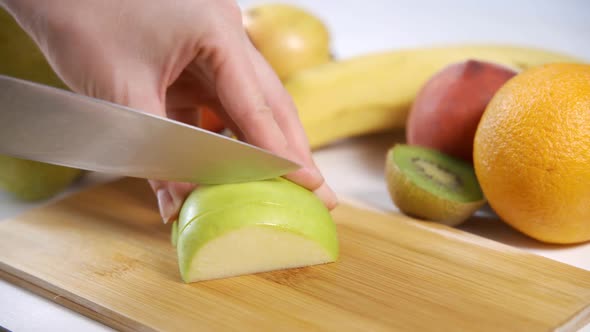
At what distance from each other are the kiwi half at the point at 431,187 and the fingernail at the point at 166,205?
0.61 m

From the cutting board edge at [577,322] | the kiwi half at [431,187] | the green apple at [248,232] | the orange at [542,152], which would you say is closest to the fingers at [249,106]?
the green apple at [248,232]

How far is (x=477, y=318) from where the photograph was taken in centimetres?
146

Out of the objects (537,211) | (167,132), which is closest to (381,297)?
(537,211)

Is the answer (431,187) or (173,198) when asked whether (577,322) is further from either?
(173,198)

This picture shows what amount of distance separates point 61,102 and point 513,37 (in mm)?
2862

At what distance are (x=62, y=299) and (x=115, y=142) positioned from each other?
36cm

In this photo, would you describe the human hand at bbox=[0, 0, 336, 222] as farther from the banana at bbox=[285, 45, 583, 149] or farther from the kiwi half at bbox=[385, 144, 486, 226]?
the banana at bbox=[285, 45, 583, 149]

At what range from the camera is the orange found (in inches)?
65.0

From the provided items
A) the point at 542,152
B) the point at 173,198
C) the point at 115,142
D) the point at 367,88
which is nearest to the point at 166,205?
the point at 173,198

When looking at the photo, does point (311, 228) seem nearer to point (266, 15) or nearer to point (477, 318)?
point (477, 318)

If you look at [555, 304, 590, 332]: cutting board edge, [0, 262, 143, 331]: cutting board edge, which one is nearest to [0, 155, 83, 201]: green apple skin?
[0, 262, 143, 331]: cutting board edge

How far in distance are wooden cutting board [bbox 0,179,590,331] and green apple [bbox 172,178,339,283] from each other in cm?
3

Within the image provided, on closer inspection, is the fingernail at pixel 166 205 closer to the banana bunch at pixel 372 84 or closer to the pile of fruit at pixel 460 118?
the pile of fruit at pixel 460 118

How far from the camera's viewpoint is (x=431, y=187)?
191 centimetres
